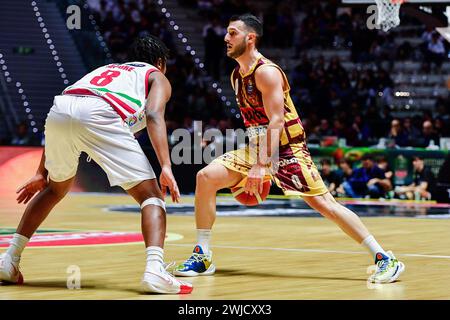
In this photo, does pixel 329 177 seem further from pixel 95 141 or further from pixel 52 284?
pixel 95 141

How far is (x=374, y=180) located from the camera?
17172 mm

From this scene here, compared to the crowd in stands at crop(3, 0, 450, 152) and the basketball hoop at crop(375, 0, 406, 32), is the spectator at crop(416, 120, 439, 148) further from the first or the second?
the basketball hoop at crop(375, 0, 406, 32)

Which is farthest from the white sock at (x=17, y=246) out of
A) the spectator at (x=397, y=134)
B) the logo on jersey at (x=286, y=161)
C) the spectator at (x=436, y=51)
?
the spectator at (x=436, y=51)

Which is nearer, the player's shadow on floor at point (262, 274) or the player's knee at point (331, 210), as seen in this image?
the player's shadow on floor at point (262, 274)

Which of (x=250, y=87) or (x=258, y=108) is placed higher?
(x=250, y=87)

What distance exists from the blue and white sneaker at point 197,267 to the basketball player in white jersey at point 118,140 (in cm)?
100

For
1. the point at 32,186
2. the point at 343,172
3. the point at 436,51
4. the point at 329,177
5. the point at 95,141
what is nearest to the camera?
the point at 95,141

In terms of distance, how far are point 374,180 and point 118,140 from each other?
1129 cm

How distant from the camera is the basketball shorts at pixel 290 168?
728 centimetres

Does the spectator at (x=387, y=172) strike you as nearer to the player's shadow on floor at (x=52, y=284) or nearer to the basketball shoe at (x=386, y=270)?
the basketball shoe at (x=386, y=270)

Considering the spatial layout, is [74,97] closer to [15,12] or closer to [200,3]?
[15,12]

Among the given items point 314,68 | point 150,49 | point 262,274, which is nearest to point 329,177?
point 314,68

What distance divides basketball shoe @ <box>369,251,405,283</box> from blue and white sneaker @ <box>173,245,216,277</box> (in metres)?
1.24
